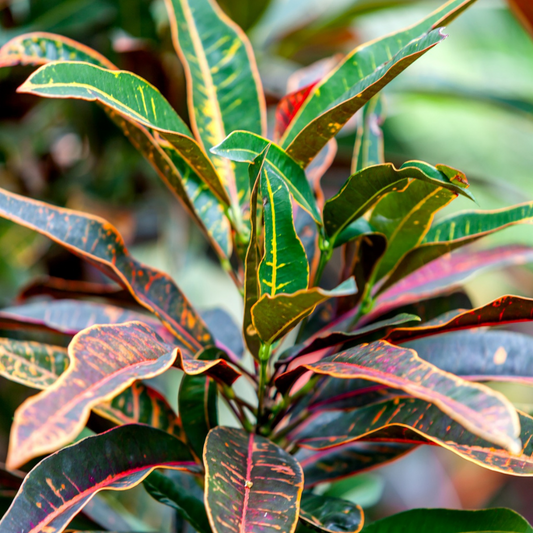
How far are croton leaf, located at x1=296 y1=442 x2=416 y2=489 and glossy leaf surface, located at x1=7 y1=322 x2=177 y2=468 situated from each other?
0.85 feet

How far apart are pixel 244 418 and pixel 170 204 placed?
0.74 m

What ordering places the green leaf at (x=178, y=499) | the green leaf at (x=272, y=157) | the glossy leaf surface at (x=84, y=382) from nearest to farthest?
the glossy leaf surface at (x=84, y=382)
the green leaf at (x=272, y=157)
the green leaf at (x=178, y=499)

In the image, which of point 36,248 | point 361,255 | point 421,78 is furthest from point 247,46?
point 36,248

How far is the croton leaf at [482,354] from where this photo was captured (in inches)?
18.0

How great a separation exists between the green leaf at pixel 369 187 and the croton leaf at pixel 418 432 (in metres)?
0.16

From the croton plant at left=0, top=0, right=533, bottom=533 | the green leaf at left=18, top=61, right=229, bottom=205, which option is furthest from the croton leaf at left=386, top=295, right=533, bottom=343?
the green leaf at left=18, top=61, right=229, bottom=205

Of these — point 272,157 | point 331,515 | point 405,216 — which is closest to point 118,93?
point 272,157

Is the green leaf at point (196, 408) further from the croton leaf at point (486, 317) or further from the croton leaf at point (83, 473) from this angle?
the croton leaf at point (486, 317)

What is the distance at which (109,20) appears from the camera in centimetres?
101

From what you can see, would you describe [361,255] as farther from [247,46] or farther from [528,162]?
[528,162]

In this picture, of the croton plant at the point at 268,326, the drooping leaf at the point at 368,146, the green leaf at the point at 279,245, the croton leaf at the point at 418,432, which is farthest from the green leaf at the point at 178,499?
the drooping leaf at the point at 368,146

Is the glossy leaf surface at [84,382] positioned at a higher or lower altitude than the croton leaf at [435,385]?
higher

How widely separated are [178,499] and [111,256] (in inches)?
9.0

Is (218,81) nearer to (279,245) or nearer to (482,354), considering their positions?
(279,245)
